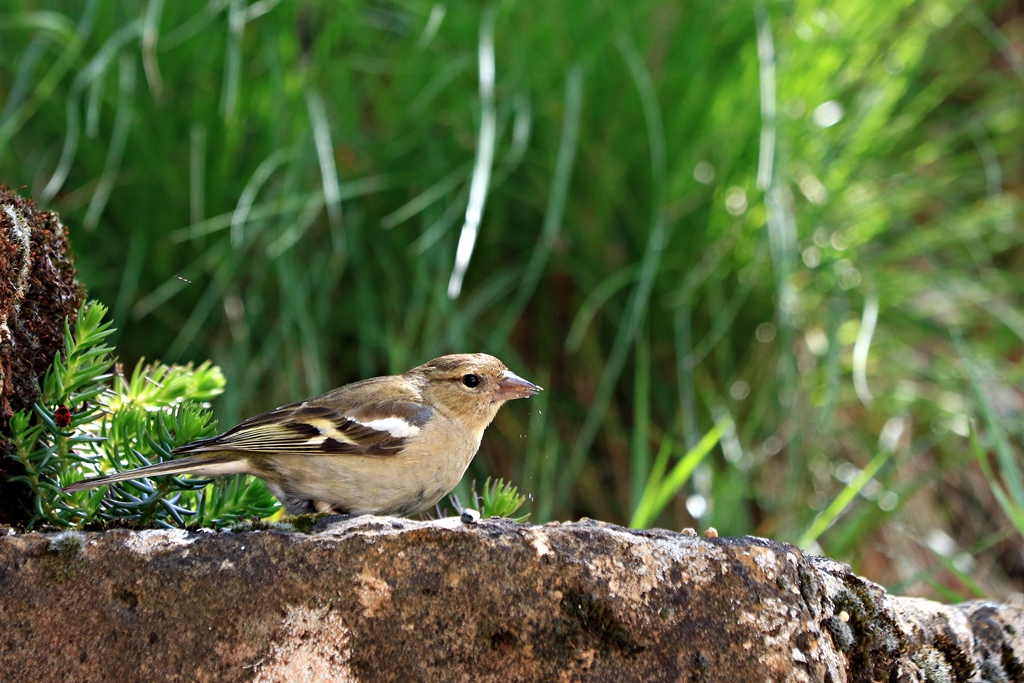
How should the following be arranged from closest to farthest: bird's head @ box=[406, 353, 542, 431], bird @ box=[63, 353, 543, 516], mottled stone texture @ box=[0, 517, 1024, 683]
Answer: mottled stone texture @ box=[0, 517, 1024, 683] < bird @ box=[63, 353, 543, 516] < bird's head @ box=[406, 353, 542, 431]

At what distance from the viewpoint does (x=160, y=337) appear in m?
4.46

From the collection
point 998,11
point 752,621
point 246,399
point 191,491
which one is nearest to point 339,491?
point 191,491

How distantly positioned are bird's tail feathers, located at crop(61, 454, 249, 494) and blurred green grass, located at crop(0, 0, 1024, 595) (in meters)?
1.99

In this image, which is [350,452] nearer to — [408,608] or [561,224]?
[408,608]

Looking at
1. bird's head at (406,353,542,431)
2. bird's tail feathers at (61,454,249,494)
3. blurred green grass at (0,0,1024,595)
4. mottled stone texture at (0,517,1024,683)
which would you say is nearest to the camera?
mottled stone texture at (0,517,1024,683)

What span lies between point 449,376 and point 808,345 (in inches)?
102

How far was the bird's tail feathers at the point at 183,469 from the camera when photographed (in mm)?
1809

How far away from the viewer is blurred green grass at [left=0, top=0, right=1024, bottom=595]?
4230mm

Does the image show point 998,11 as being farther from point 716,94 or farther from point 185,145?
→ point 185,145

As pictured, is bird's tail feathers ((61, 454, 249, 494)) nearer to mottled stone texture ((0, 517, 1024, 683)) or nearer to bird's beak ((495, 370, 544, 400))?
mottled stone texture ((0, 517, 1024, 683))

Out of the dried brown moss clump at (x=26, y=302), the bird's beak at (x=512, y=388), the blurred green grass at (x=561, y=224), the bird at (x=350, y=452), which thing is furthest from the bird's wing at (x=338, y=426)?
the blurred green grass at (x=561, y=224)

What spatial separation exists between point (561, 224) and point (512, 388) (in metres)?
2.15

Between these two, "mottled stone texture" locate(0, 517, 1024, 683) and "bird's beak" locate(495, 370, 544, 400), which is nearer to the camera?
"mottled stone texture" locate(0, 517, 1024, 683)

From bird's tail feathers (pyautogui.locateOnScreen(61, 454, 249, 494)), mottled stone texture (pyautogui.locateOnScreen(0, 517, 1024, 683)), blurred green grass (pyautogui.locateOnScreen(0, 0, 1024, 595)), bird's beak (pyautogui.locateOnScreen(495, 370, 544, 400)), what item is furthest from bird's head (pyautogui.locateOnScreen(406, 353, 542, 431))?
blurred green grass (pyautogui.locateOnScreen(0, 0, 1024, 595))
